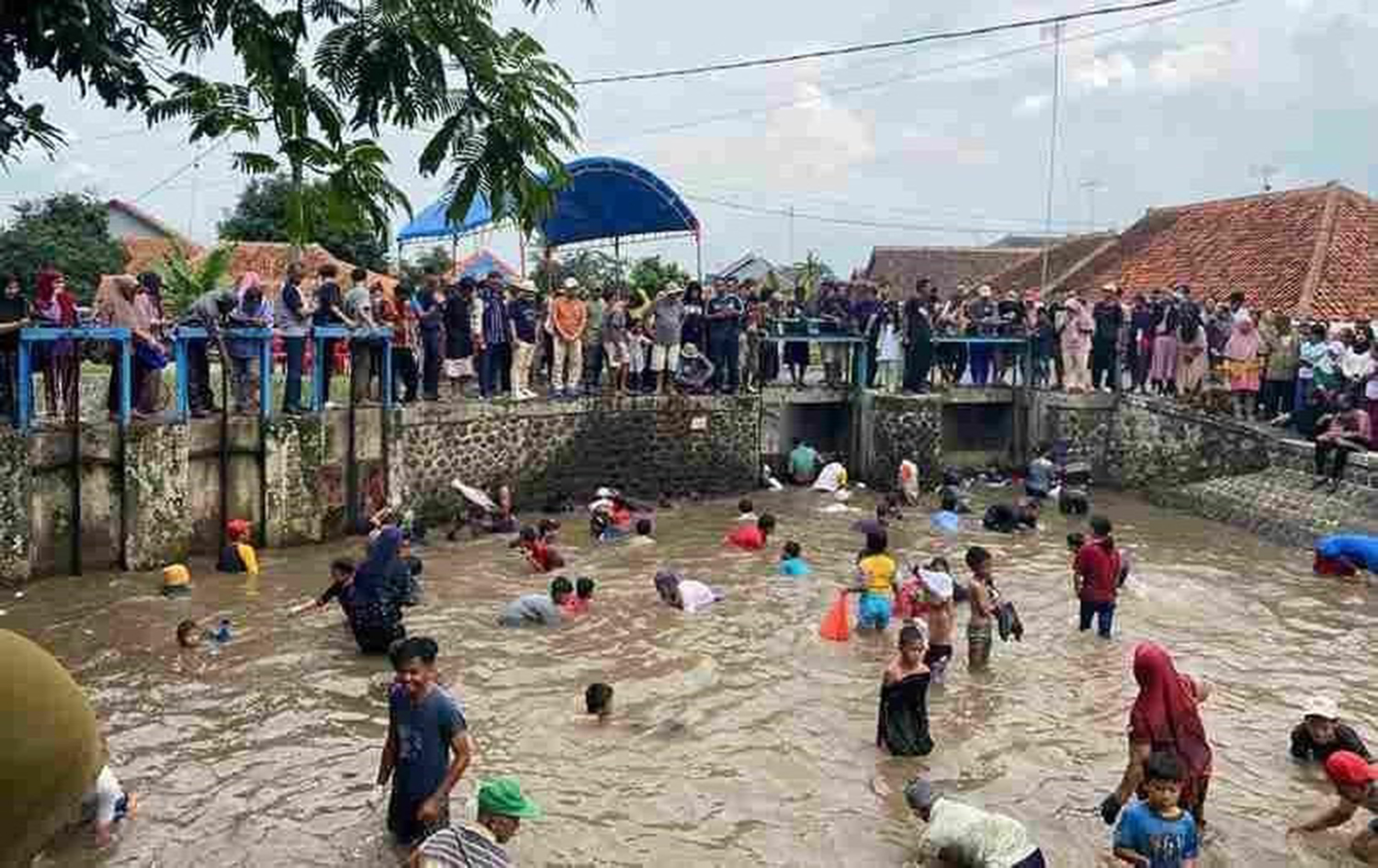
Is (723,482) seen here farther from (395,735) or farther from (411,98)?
(411,98)

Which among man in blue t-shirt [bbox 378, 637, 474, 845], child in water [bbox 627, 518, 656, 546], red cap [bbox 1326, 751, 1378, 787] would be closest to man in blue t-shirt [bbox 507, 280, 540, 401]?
child in water [bbox 627, 518, 656, 546]

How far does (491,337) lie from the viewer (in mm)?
18391

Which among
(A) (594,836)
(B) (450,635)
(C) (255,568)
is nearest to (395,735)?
(A) (594,836)

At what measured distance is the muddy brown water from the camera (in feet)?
27.0

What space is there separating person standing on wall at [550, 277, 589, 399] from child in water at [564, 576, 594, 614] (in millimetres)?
6573

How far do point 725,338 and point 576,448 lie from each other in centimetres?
316

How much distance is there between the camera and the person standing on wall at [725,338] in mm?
20734

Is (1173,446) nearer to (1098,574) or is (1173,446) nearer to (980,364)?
(980,364)

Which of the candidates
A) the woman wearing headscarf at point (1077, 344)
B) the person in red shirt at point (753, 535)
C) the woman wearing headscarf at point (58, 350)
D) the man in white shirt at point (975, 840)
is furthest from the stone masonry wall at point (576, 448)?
the man in white shirt at point (975, 840)

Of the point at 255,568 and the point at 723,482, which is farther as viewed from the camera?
the point at 723,482

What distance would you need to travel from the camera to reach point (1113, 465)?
22.6 meters

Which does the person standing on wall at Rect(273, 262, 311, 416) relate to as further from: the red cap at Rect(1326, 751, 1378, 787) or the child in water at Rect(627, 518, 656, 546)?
the red cap at Rect(1326, 751, 1378, 787)

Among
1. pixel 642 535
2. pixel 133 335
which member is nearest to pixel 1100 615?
pixel 642 535

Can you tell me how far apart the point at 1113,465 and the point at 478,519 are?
11.6 meters
